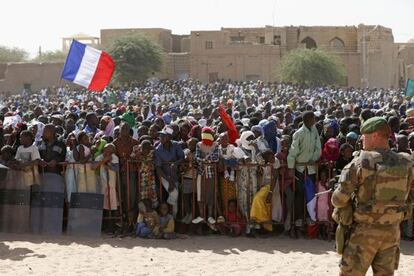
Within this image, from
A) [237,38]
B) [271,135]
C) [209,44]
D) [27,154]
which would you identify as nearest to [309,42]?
[237,38]

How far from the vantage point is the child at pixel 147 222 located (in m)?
8.51

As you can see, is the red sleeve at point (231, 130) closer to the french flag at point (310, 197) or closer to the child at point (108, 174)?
the french flag at point (310, 197)

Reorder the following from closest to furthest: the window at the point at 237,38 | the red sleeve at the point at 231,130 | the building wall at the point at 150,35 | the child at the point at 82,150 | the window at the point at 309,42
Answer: the child at the point at 82,150, the red sleeve at the point at 231,130, the building wall at the point at 150,35, the window at the point at 309,42, the window at the point at 237,38

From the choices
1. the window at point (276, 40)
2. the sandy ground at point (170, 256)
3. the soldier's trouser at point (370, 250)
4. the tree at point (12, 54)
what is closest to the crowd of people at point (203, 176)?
the sandy ground at point (170, 256)

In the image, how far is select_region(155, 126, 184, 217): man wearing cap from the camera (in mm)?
8664

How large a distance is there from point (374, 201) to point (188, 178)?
4029 millimetres

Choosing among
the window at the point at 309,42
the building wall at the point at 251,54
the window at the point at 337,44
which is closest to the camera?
the building wall at the point at 251,54

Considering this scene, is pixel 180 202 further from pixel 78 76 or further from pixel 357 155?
pixel 78 76

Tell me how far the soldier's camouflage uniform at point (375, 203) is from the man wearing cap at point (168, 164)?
3839 millimetres

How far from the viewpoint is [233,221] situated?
869cm

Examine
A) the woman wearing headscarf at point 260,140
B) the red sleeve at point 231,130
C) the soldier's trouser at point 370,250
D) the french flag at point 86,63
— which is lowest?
the soldier's trouser at point 370,250

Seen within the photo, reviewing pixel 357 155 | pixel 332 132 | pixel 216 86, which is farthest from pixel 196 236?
pixel 216 86

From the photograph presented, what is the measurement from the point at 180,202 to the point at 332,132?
2.34 m

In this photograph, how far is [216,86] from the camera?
124ft
